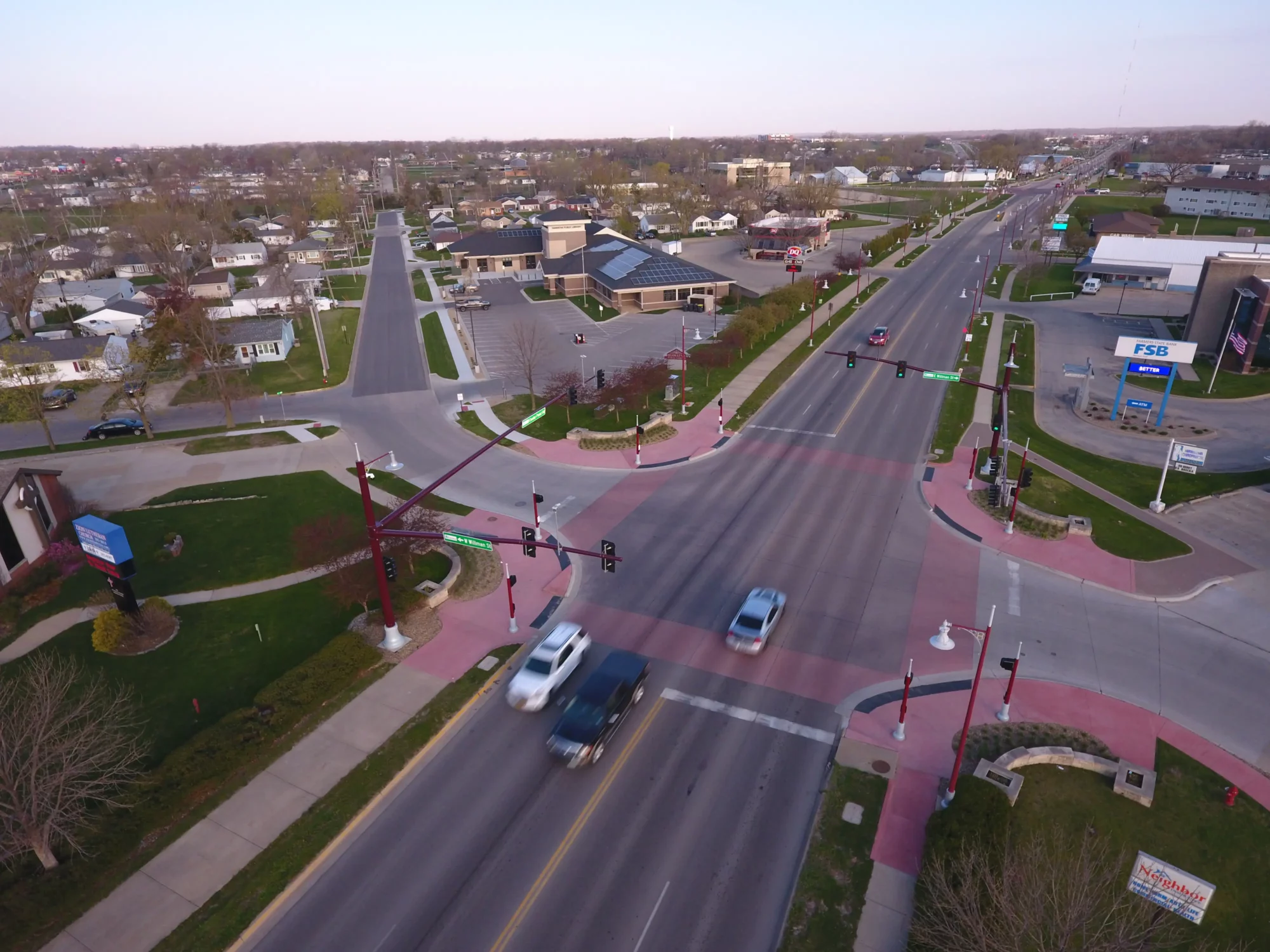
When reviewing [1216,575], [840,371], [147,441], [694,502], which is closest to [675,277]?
[840,371]

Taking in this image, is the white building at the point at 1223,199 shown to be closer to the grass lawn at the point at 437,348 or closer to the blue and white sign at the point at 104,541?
the grass lawn at the point at 437,348

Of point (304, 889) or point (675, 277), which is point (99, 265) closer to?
point (675, 277)

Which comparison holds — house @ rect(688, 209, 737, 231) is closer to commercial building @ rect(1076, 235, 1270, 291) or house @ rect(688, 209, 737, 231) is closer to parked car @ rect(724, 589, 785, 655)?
commercial building @ rect(1076, 235, 1270, 291)

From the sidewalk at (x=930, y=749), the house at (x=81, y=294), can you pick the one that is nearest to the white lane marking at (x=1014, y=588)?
the sidewalk at (x=930, y=749)

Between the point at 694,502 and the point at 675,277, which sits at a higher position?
the point at 675,277

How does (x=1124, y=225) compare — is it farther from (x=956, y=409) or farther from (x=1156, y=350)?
(x=956, y=409)

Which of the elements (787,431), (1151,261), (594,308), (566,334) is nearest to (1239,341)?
(787,431)
